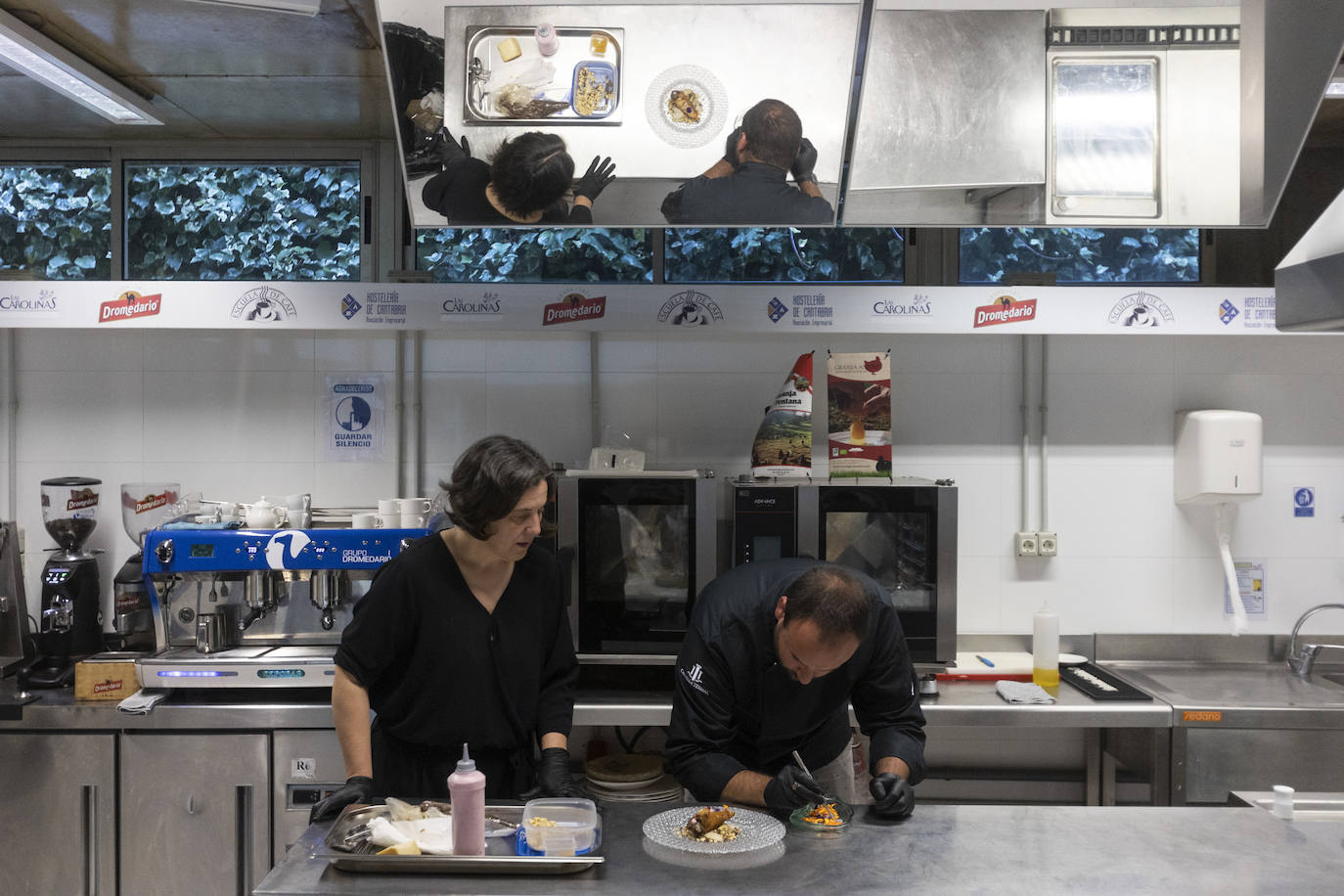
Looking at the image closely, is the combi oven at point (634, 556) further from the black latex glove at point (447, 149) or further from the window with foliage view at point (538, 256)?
the black latex glove at point (447, 149)

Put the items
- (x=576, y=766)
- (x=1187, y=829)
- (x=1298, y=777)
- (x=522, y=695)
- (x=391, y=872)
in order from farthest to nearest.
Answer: (x=576, y=766) → (x=1298, y=777) → (x=522, y=695) → (x=1187, y=829) → (x=391, y=872)

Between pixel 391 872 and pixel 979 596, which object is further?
pixel 979 596

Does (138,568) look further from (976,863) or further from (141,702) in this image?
(976,863)

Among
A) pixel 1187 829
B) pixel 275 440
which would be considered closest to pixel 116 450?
pixel 275 440

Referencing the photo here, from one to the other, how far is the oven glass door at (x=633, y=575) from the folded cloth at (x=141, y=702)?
4.25ft

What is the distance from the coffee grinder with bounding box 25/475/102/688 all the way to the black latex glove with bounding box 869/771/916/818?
2669 mm

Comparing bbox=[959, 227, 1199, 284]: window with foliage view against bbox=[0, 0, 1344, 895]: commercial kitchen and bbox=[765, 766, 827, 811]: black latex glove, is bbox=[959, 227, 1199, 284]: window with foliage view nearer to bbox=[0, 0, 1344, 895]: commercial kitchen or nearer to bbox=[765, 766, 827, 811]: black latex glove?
bbox=[0, 0, 1344, 895]: commercial kitchen

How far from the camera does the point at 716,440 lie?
3.87m

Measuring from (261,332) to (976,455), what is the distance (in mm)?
2686

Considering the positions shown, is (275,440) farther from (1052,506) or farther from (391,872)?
(1052,506)

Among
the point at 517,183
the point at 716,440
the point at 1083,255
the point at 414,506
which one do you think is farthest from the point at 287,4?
the point at 1083,255

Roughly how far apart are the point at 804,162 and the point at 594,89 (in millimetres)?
445

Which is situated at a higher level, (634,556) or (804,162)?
(804,162)

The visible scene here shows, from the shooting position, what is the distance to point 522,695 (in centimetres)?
242
